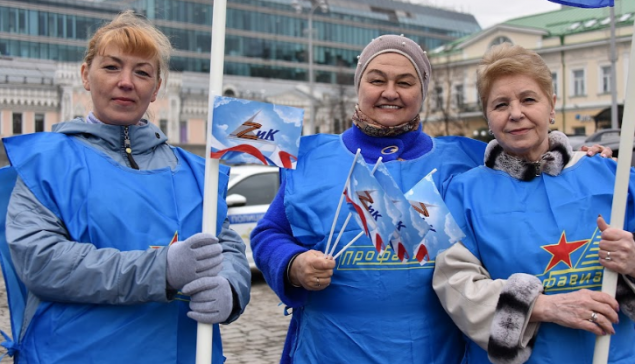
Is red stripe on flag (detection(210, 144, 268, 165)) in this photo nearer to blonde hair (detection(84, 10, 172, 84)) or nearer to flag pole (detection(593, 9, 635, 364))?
blonde hair (detection(84, 10, 172, 84))

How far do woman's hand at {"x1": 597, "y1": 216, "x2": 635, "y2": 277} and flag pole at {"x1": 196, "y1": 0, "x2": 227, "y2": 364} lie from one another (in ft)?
4.17

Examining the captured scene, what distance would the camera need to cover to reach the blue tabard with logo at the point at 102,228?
2.54 meters

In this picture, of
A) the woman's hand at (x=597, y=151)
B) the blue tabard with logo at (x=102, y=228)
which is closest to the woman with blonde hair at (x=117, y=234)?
the blue tabard with logo at (x=102, y=228)

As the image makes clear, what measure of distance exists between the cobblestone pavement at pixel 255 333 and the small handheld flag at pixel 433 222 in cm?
417

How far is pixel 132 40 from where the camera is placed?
8.96 feet

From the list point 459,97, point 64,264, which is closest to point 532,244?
point 64,264

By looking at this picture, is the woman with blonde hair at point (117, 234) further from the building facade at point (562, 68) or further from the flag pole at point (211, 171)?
the building facade at point (562, 68)

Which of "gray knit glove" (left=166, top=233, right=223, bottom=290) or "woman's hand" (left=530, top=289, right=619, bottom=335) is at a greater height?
"gray knit glove" (left=166, top=233, right=223, bottom=290)

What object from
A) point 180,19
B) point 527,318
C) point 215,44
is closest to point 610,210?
point 527,318

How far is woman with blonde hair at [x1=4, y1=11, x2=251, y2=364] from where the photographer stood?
244 centimetres

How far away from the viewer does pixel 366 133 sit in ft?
10.1

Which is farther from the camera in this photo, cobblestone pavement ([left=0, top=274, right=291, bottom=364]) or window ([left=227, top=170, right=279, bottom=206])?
window ([left=227, top=170, right=279, bottom=206])

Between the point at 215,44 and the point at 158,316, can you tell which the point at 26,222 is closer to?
the point at 158,316

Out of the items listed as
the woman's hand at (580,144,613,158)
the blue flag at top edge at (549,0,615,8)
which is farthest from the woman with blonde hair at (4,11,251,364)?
the blue flag at top edge at (549,0,615,8)
